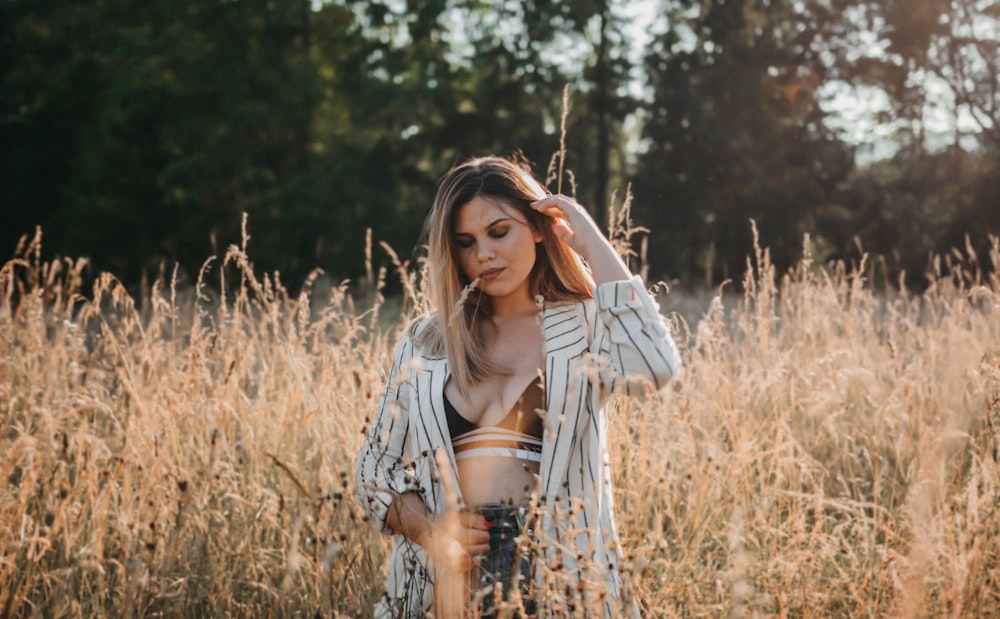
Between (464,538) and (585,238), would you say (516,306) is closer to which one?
(585,238)

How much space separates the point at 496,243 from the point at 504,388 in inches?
18.2

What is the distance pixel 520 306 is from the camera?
2529 mm

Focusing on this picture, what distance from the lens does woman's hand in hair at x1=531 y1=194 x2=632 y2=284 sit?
84.1 inches

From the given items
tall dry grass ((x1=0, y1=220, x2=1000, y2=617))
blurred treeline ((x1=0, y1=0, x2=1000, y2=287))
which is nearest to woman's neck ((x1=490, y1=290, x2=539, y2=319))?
tall dry grass ((x1=0, y1=220, x2=1000, y2=617))

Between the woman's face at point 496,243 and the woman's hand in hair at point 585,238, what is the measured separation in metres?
0.10

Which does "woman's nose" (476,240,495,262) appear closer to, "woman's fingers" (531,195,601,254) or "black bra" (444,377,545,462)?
"woman's fingers" (531,195,601,254)

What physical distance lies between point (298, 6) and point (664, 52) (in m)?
8.36

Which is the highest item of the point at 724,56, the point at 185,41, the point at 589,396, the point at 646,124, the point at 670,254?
the point at 185,41

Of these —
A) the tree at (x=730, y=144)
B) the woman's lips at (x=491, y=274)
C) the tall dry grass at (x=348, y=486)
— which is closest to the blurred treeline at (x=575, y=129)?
the tree at (x=730, y=144)

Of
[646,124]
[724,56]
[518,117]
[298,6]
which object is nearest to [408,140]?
[518,117]

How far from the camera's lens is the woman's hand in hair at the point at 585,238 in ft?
7.01

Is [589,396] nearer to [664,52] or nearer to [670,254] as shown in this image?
[670,254]

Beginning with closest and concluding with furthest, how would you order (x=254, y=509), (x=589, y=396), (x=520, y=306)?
(x=589, y=396), (x=520, y=306), (x=254, y=509)

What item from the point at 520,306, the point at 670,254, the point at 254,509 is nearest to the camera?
the point at 520,306
